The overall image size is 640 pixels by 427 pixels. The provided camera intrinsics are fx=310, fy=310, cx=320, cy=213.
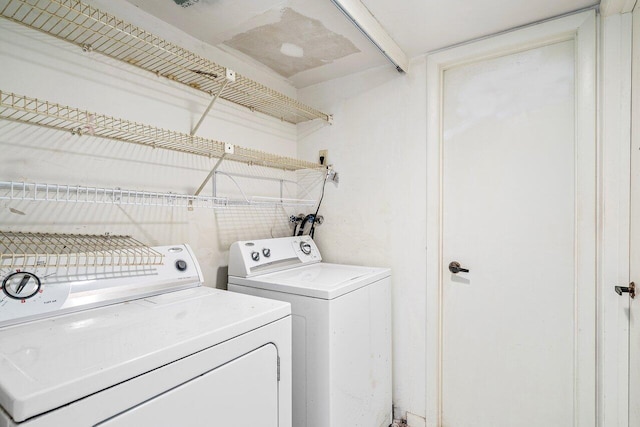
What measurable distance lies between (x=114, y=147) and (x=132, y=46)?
0.46 meters

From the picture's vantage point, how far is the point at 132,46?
133 cm

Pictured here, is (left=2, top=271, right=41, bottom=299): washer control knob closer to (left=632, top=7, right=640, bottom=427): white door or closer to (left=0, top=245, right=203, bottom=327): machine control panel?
(left=0, top=245, right=203, bottom=327): machine control panel

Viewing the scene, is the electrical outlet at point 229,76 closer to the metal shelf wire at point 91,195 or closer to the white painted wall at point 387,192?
the metal shelf wire at point 91,195

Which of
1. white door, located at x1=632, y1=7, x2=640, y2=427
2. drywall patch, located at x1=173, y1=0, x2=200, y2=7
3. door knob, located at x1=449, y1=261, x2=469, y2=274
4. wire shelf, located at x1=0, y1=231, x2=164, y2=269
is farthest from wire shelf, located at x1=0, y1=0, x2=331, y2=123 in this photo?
white door, located at x1=632, y1=7, x2=640, y2=427

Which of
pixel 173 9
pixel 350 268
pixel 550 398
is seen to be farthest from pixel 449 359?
pixel 173 9

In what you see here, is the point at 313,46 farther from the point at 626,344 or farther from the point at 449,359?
the point at 626,344

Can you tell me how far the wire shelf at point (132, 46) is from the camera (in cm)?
118

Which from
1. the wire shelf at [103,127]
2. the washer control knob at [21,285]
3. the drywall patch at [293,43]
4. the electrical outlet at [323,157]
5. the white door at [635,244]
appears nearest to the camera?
the washer control knob at [21,285]

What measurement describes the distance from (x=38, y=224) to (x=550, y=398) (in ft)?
8.40

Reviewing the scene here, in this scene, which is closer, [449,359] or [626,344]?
[626,344]

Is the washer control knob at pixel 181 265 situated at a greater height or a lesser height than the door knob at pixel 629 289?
greater

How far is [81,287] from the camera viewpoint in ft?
3.68

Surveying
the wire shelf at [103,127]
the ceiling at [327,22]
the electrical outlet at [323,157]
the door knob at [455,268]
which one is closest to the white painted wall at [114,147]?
the wire shelf at [103,127]

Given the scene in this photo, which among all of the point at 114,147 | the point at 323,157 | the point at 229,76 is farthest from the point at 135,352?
the point at 323,157
